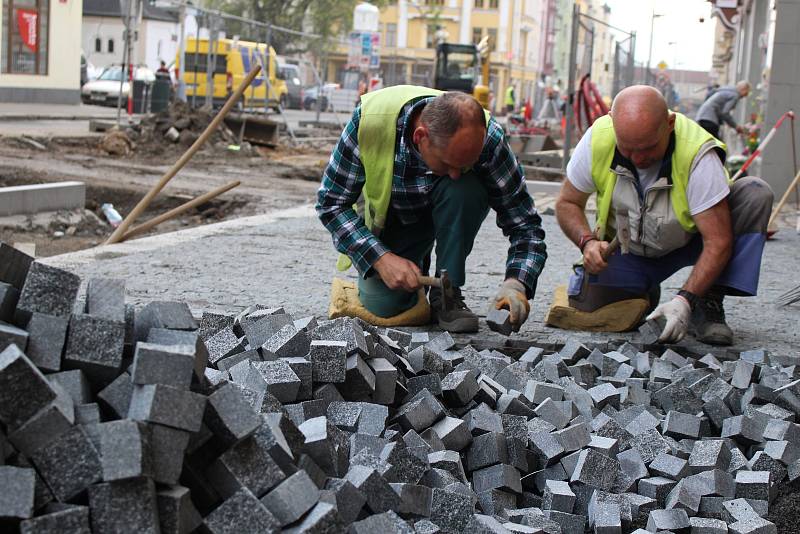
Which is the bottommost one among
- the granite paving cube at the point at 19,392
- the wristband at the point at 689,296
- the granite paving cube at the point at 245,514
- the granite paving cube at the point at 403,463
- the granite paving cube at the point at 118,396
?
the granite paving cube at the point at 403,463

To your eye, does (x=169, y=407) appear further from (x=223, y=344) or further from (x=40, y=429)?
(x=223, y=344)

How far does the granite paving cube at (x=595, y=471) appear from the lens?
3.04 metres

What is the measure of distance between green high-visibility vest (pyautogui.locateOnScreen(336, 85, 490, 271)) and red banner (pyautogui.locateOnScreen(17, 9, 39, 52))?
26022 mm

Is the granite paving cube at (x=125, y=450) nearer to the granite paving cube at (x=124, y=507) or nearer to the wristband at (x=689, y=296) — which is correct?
the granite paving cube at (x=124, y=507)

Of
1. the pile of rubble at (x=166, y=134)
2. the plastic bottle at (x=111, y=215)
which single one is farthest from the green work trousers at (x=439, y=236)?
the pile of rubble at (x=166, y=134)

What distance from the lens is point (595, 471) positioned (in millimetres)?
3051

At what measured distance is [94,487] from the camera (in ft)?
6.90

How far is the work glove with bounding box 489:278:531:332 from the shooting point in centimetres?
468

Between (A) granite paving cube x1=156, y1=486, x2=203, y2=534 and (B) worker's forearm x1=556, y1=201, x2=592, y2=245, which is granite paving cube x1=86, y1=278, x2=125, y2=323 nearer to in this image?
(A) granite paving cube x1=156, y1=486, x2=203, y2=534

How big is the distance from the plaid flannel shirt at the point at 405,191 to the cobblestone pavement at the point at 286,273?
525mm

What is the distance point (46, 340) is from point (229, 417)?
486 mm

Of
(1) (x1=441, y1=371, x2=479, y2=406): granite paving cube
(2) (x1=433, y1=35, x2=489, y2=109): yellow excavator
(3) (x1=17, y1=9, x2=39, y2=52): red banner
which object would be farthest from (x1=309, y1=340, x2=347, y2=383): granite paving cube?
(3) (x1=17, y1=9, x2=39, y2=52): red banner

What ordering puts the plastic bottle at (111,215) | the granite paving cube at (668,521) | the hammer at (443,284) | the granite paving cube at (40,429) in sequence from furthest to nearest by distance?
1. the plastic bottle at (111,215)
2. the hammer at (443,284)
3. the granite paving cube at (668,521)
4. the granite paving cube at (40,429)

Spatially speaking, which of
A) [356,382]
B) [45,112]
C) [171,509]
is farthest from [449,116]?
[45,112]
